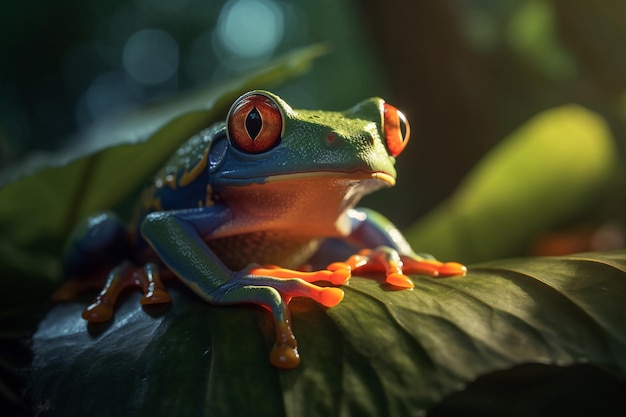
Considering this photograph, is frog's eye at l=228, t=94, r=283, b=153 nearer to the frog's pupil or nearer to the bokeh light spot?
the frog's pupil

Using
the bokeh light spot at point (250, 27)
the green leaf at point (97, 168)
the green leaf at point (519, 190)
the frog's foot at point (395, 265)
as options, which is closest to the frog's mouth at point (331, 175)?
the frog's foot at point (395, 265)

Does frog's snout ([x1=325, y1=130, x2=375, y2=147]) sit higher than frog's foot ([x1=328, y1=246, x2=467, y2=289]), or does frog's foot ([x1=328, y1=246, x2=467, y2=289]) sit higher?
frog's snout ([x1=325, y1=130, x2=375, y2=147])

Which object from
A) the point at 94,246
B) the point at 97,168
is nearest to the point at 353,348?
the point at 94,246

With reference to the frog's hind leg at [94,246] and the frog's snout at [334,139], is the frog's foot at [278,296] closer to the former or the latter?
the frog's snout at [334,139]

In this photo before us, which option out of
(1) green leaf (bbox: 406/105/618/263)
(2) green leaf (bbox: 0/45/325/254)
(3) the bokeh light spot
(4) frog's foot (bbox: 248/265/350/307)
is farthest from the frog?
(3) the bokeh light spot

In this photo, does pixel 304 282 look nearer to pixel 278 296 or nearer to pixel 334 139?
pixel 278 296

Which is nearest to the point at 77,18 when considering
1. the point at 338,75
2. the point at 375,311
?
the point at 338,75

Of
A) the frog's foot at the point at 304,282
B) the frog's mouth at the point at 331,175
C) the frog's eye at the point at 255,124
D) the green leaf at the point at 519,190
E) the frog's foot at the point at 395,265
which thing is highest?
the frog's eye at the point at 255,124
